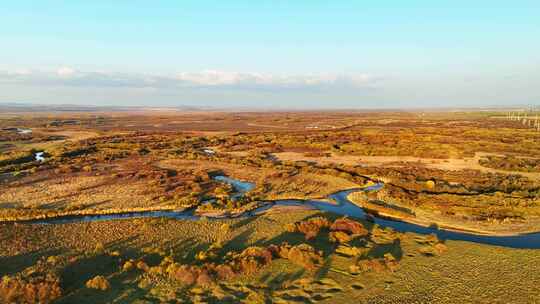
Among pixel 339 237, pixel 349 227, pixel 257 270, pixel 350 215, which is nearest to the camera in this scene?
pixel 257 270

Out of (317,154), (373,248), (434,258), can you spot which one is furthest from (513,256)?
(317,154)

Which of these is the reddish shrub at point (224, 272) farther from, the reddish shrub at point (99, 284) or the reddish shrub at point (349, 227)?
the reddish shrub at point (349, 227)

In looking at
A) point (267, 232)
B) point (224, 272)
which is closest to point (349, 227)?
point (267, 232)

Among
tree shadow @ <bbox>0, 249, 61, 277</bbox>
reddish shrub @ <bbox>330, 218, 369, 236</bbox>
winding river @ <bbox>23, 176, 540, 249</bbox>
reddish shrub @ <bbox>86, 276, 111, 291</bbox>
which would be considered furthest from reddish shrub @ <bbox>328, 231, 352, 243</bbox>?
→ tree shadow @ <bbox>0, 249, 61, 277</bbox>

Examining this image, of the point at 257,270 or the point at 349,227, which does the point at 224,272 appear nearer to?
the point at 257,270

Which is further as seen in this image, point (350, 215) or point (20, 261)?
point (350, 215)

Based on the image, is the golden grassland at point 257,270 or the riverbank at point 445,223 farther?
the riverbank at point 445,223

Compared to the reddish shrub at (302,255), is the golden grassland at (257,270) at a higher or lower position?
lower

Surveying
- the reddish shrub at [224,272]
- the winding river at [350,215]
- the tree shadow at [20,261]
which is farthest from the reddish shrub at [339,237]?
the tree shadow at [20,261]

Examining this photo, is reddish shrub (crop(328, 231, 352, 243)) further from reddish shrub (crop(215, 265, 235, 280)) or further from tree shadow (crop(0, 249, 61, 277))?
tree shadow (crop(0, 249, 61, 277))

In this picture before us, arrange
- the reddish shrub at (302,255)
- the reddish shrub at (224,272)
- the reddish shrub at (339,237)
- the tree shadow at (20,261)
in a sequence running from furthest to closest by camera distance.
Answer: the reddish shrub at (339,237) < the reddish shrub at (302,255) < the tree shadow at (20,261) < the reddish shrub at (224,272)

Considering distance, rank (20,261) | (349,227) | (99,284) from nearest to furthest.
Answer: (99,284)
(20,261)
(349,227)
